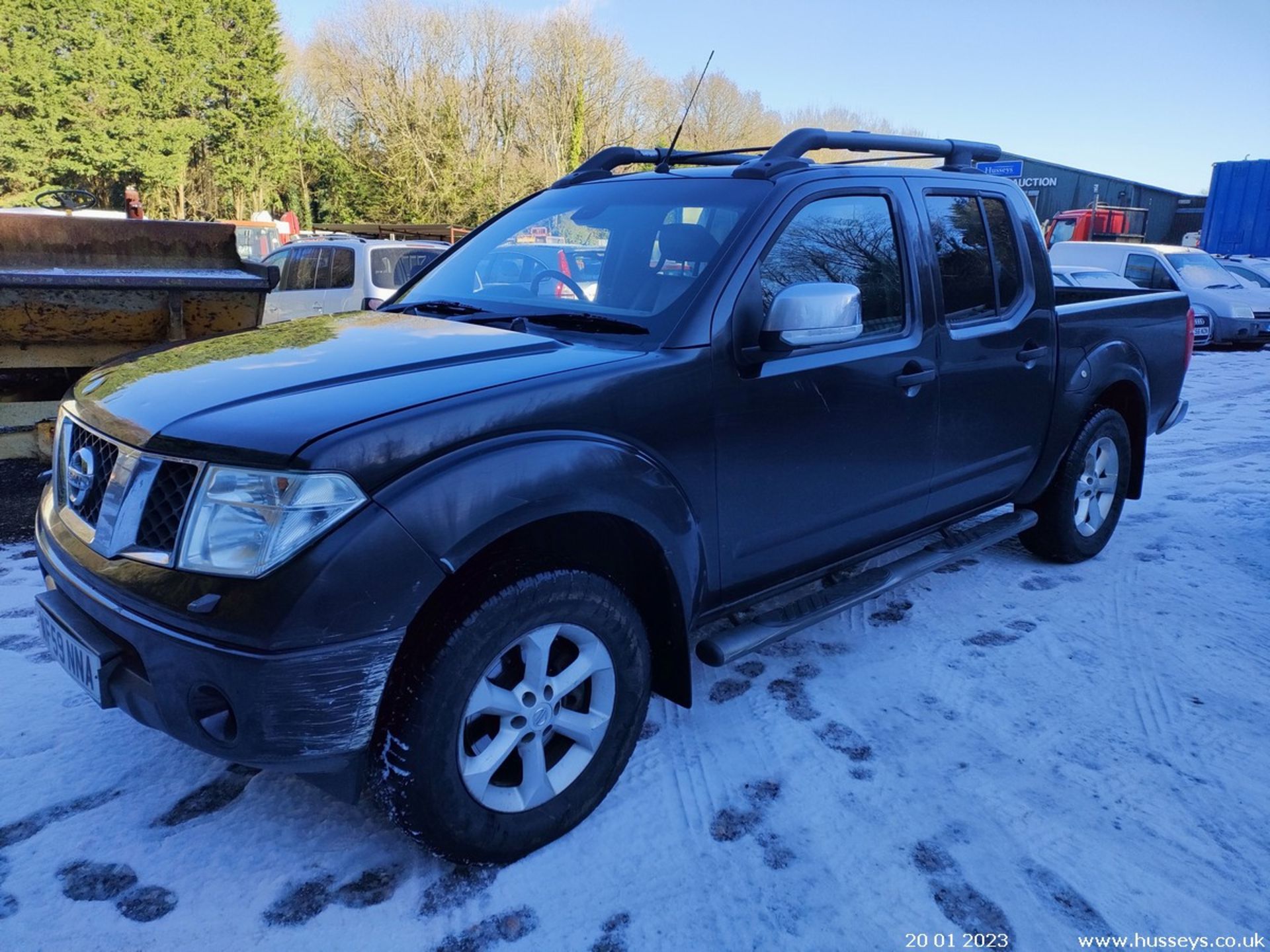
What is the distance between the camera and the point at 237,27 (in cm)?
4034

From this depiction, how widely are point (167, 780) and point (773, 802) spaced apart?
184 cm

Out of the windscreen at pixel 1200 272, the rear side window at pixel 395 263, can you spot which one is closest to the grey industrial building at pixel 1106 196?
the windscreen at pixel 1200 272

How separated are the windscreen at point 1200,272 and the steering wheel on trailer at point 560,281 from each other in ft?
50.5

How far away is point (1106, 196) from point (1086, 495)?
4210 centimetres

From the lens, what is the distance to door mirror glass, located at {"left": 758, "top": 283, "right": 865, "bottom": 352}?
2.54 m

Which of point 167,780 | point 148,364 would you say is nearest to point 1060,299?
point 148,364

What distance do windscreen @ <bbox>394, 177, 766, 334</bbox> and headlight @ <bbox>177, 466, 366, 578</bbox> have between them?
1.12m

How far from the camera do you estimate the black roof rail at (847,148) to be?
2.99 m

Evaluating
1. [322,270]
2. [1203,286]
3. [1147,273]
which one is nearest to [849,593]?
[322,270]

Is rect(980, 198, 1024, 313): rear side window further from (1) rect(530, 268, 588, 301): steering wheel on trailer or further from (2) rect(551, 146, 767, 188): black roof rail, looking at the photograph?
(1) rect(530, 268, 588, 301): steering wheel on trailer

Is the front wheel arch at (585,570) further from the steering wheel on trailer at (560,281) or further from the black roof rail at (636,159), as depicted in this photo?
the black roof rail at (636,159)

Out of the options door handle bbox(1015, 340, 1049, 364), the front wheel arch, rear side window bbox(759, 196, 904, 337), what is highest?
rear side window bbox(759, 196, 904, 337)

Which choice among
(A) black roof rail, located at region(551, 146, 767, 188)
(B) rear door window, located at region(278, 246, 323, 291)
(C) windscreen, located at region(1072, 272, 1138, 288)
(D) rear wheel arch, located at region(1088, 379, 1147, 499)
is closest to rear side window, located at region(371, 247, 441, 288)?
(B) rear door window, located at region(278, 246, 323, 291)

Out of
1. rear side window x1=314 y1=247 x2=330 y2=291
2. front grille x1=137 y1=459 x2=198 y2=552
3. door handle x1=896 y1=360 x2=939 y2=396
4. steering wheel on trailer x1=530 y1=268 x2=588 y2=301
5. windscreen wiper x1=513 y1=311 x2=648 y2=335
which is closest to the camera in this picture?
front grille x1=137 y1=459 x2=198 y2=552
